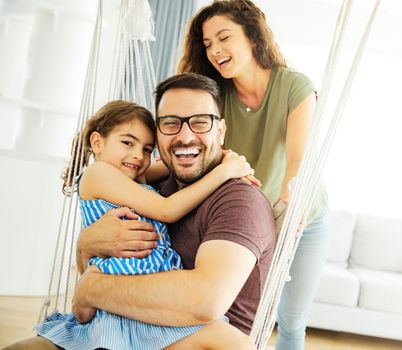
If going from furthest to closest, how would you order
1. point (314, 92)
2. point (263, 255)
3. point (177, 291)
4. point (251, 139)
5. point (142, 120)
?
point (251, 139) < point (314, 92) < point (142, 120) < point (263, 255) < point (177, 291)

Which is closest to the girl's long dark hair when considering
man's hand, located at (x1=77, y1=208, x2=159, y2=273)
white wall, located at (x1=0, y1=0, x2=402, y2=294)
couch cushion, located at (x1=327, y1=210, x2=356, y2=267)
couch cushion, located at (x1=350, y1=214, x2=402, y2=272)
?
man's hand, located at (x1=77, y1=208, x2=159, y2=273)

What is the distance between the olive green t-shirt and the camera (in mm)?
1659

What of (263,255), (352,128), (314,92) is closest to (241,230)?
(263,255)

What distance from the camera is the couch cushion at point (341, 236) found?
12.6 ft

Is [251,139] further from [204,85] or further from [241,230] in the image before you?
[241,230]

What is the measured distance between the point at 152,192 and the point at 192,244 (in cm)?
18

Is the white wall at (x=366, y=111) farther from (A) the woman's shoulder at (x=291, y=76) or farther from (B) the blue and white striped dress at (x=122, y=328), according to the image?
(B) the blue and white striped dress at (x=122, y=328)

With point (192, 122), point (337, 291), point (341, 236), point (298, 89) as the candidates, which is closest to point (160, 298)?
point (192, 122)

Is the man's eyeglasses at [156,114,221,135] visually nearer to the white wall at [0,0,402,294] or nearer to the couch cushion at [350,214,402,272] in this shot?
the white wall at [0,0,402,294]

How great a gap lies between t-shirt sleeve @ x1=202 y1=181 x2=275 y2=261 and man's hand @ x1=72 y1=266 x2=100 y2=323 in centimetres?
27

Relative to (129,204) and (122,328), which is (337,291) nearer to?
(129,204)

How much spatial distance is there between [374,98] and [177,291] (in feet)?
14.3

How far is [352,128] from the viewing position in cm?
489

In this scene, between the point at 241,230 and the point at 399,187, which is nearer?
the point at 241,230
